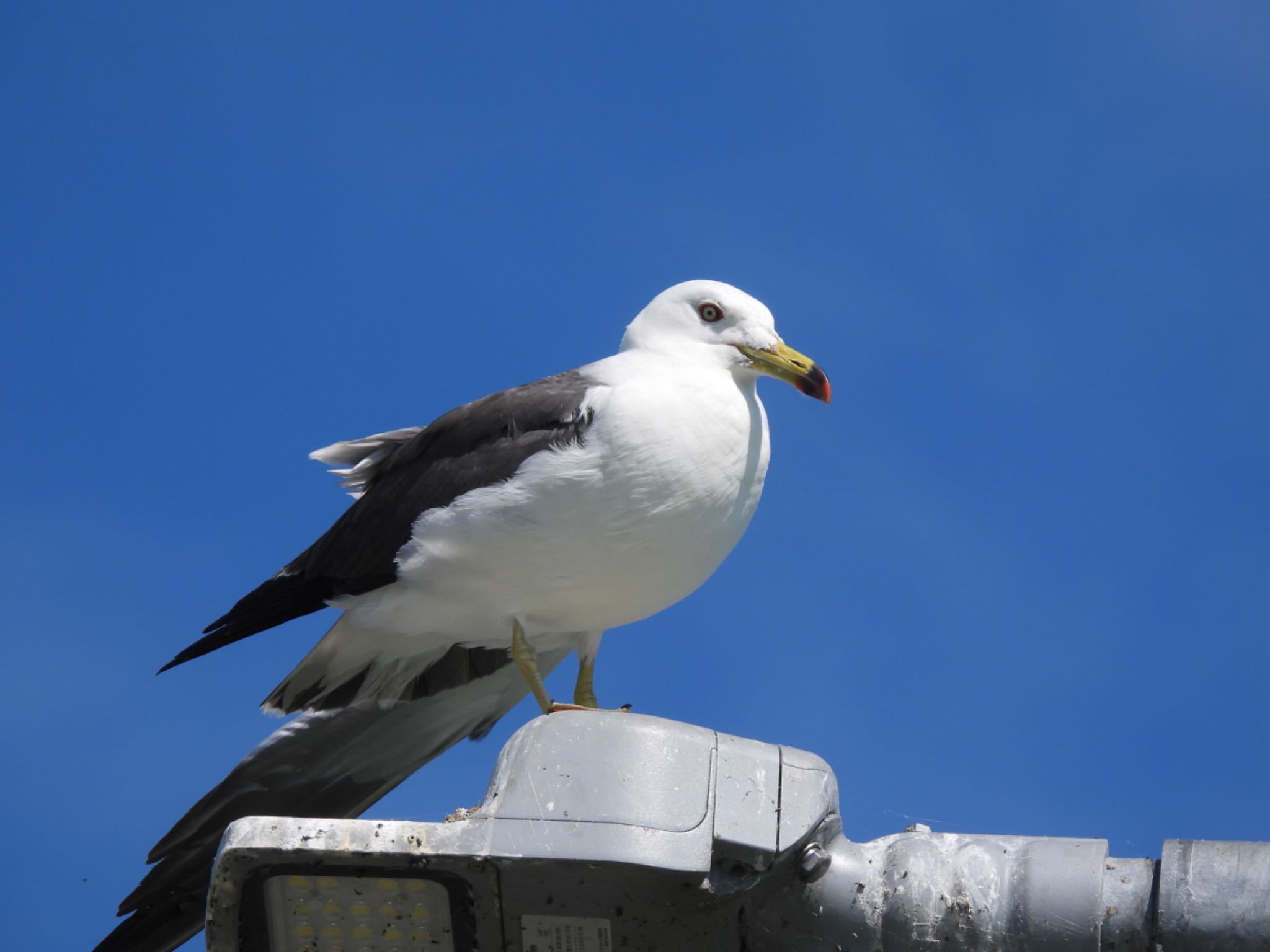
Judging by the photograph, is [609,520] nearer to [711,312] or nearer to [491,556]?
[491,556]

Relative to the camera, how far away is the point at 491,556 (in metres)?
5.88

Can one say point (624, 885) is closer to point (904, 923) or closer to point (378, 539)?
point (904, 923)

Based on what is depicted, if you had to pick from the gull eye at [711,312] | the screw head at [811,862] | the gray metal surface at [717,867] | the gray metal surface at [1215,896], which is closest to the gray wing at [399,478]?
the gull eye at [711,312]

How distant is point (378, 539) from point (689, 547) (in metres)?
1.26

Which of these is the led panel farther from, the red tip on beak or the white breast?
the red tip on beak

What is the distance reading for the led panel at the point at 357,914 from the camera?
406 centimetres

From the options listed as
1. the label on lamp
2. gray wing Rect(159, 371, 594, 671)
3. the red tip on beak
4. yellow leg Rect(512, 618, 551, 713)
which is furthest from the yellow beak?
the label on lamp

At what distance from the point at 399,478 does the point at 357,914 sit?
2.53m

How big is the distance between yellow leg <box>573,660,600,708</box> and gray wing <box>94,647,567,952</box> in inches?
7.1

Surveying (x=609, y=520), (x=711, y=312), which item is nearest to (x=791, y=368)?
(x=711, y=312)

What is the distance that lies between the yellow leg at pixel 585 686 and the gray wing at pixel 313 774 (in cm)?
18

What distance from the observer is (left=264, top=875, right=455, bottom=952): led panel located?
4.06m

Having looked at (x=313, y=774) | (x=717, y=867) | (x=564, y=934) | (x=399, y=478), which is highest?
(x=399, y=478)

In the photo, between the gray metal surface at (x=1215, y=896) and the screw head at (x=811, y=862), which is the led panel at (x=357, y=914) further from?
the gray metal surface at (x=1215, y=896)
